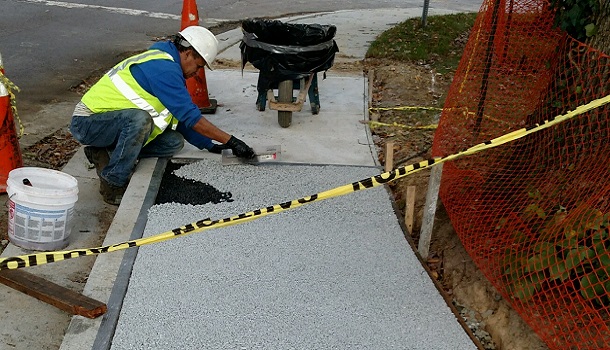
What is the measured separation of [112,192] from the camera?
4.79m

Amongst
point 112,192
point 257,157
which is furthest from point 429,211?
point 112,192

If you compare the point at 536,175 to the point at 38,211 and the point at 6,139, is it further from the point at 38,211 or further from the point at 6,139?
the point at 6,139

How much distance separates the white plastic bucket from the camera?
3.87 metres

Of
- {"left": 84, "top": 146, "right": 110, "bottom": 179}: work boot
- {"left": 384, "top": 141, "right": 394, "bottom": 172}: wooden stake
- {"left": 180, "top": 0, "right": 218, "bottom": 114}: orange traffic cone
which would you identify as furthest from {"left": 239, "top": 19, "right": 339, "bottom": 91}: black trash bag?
{"left": 84, "top": 146, "right": 110, "bottom": 179}: work boot

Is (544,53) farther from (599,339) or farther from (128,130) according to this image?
(128,130)

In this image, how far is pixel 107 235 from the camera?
413 centimetres

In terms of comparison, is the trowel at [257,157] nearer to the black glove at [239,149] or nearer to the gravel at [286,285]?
the black glove at [239,149]

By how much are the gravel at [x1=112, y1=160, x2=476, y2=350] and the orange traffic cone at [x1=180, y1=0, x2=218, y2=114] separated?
1.86 m

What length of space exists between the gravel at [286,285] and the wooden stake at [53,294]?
0.15 m

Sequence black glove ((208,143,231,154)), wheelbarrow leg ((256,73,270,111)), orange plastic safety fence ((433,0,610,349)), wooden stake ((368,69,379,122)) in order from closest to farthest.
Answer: orange plastic safety fence ((433,0,610,349))
black glove ((208,143,231,154))
wheelbarrow leg ((256,73,270,111))
wooden stake ((368,69,379,122))

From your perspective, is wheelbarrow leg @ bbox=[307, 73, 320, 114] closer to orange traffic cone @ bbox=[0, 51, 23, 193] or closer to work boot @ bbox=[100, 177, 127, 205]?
work boot @ bbox=[100, 177, 127, 205]

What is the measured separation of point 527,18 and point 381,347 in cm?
282

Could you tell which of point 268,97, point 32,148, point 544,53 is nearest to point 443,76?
point 268,97

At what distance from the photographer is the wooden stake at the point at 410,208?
4.27m
